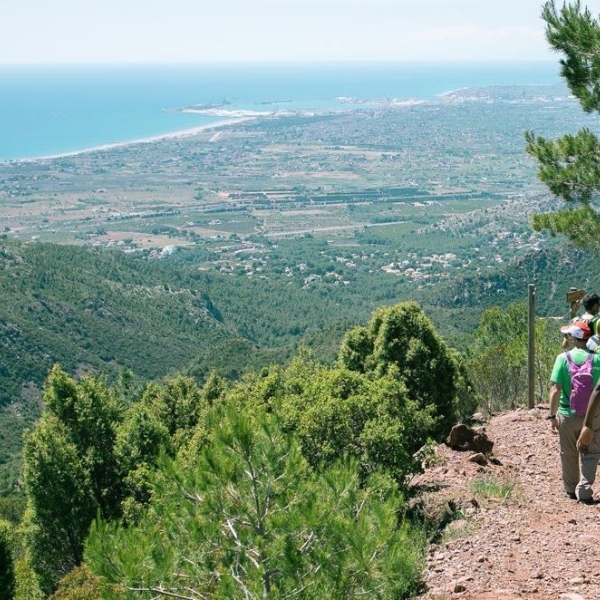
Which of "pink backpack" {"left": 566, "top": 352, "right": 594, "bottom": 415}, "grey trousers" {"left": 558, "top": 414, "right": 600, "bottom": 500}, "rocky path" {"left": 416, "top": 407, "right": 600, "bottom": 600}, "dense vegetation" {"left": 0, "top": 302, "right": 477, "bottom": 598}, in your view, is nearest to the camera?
"dense vegetation" {"left": 0, "top": 302, "right": 477, "bottom": 598}

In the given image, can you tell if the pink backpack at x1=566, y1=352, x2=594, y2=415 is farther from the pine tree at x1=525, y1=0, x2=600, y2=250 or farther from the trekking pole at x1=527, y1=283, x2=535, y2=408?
the trekking pole at x1=527, y1=283, x2=535, y2=408

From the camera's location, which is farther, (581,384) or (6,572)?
(6,572)

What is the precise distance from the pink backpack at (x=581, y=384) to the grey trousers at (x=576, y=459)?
121 millimetres

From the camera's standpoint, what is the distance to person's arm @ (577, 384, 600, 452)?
577 cm

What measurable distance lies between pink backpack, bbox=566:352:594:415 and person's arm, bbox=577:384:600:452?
0.51 feet

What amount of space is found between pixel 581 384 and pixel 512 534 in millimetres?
1337

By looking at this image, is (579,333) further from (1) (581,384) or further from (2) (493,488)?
(2) (493,488)

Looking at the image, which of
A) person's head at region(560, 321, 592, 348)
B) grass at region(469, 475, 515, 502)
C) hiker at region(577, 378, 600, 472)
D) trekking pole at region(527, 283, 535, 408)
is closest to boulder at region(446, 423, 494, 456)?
grass at region(469, 475, 515, 502)

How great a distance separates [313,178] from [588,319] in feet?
542

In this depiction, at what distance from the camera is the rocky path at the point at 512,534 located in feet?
17.8

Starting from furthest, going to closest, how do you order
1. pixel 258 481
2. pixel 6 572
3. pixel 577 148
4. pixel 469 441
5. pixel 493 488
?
pixel 6 572 < pixel 469 441 < pixel 577 148 < pixel 493 488 < pixel 258 481

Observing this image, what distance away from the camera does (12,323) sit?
1940 inches

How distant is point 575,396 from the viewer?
625cm

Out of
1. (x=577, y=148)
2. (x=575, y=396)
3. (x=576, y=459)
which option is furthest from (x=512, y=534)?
(x=577, y=148)
